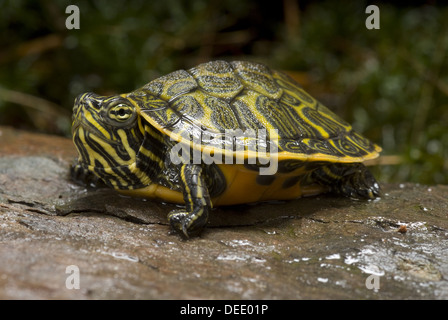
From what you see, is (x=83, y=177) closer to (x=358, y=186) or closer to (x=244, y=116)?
(x=244, y=116)

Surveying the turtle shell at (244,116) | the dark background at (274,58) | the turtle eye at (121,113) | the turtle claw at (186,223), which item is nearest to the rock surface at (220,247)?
the turtle claw at (186,223)

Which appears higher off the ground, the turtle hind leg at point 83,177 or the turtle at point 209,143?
the turtle at point 209,143

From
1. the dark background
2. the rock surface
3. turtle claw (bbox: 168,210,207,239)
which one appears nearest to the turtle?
turtle claw (bbox: 168,210,207,239)

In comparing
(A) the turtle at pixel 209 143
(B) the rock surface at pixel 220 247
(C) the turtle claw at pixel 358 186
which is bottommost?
(B) the rock surface at pixel 220 247

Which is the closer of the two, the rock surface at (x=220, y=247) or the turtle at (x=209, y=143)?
the rock surface at (x=220, y=247)

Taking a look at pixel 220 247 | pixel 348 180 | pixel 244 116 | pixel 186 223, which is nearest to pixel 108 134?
pixel 186 223

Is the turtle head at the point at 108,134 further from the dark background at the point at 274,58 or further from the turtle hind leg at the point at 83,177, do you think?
the dark background at the point at 274,58
